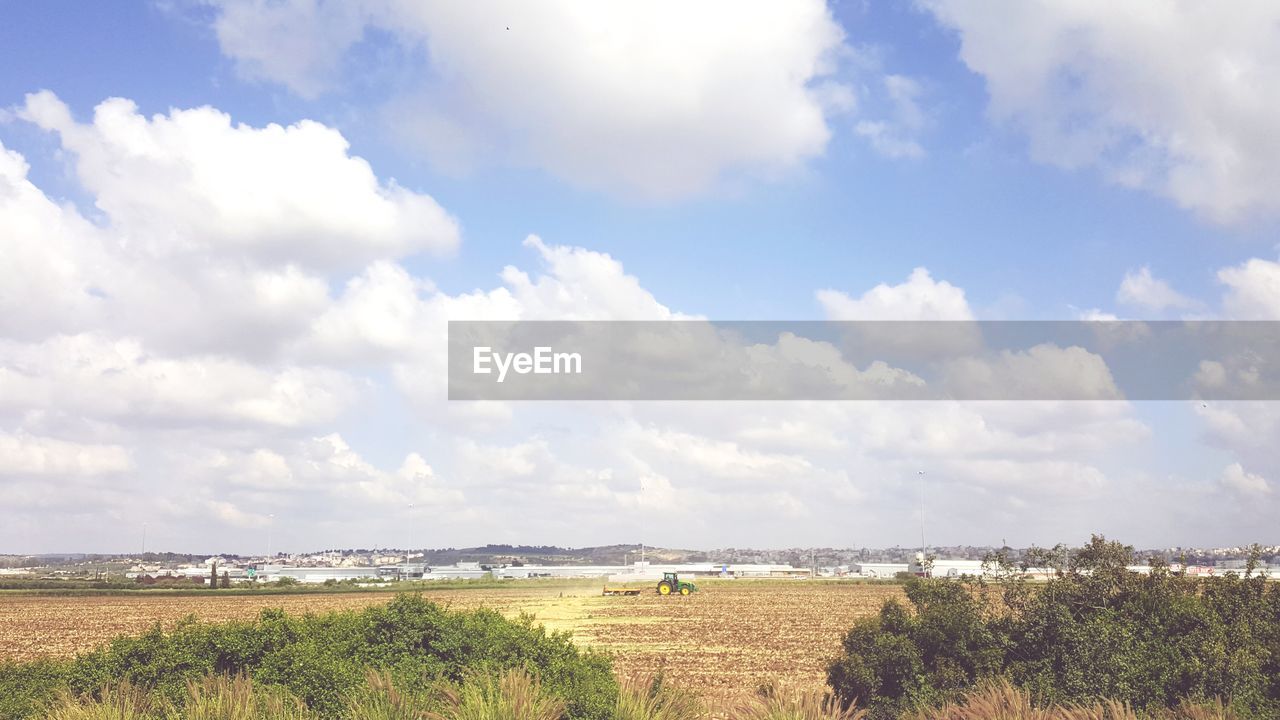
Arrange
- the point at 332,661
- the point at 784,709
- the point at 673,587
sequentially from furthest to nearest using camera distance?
the point at 673,587
the point at 332,661
the point at 784,709

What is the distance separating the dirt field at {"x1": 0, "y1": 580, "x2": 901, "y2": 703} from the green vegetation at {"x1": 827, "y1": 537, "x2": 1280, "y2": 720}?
17.3 feet

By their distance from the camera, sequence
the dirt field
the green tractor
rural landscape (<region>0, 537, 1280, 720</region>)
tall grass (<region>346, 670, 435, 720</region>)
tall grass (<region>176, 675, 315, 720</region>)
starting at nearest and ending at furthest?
1. tall grass (<region>176, 675, 315, 720</region>)
2. tall grass (<region>346, 670, 435, 720</region>)
3. rural landscape (<region>0, 537, 1280, 720</region>)
4. the dirt field
5. the green tractor

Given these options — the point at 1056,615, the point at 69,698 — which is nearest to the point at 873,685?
the point at 1056,615

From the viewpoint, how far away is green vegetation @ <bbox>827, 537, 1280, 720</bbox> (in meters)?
16.1

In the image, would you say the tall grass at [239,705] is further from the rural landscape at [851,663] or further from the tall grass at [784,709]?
the tall grass at [784,709]

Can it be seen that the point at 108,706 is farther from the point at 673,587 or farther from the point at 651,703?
the point at 673,587

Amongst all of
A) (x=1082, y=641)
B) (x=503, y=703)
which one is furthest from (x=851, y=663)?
(x=503, y=703)

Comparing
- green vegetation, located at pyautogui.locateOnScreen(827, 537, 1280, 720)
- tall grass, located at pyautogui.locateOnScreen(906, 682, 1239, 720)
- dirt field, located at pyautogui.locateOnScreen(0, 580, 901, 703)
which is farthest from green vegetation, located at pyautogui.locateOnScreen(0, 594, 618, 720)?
green vegetation, located at pyautogui.locateOnScreen(827, 537, 1280, 720)

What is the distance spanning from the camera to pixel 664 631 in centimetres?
5469

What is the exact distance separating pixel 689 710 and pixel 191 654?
9.02 metres

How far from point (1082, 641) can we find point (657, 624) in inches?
1769

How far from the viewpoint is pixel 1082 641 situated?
1695 centimetres

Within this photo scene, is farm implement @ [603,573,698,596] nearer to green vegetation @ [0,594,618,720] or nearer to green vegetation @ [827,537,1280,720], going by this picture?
green vegetation @ [827,537,1280,720]

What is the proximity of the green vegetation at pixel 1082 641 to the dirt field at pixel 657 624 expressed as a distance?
17.3 ft
